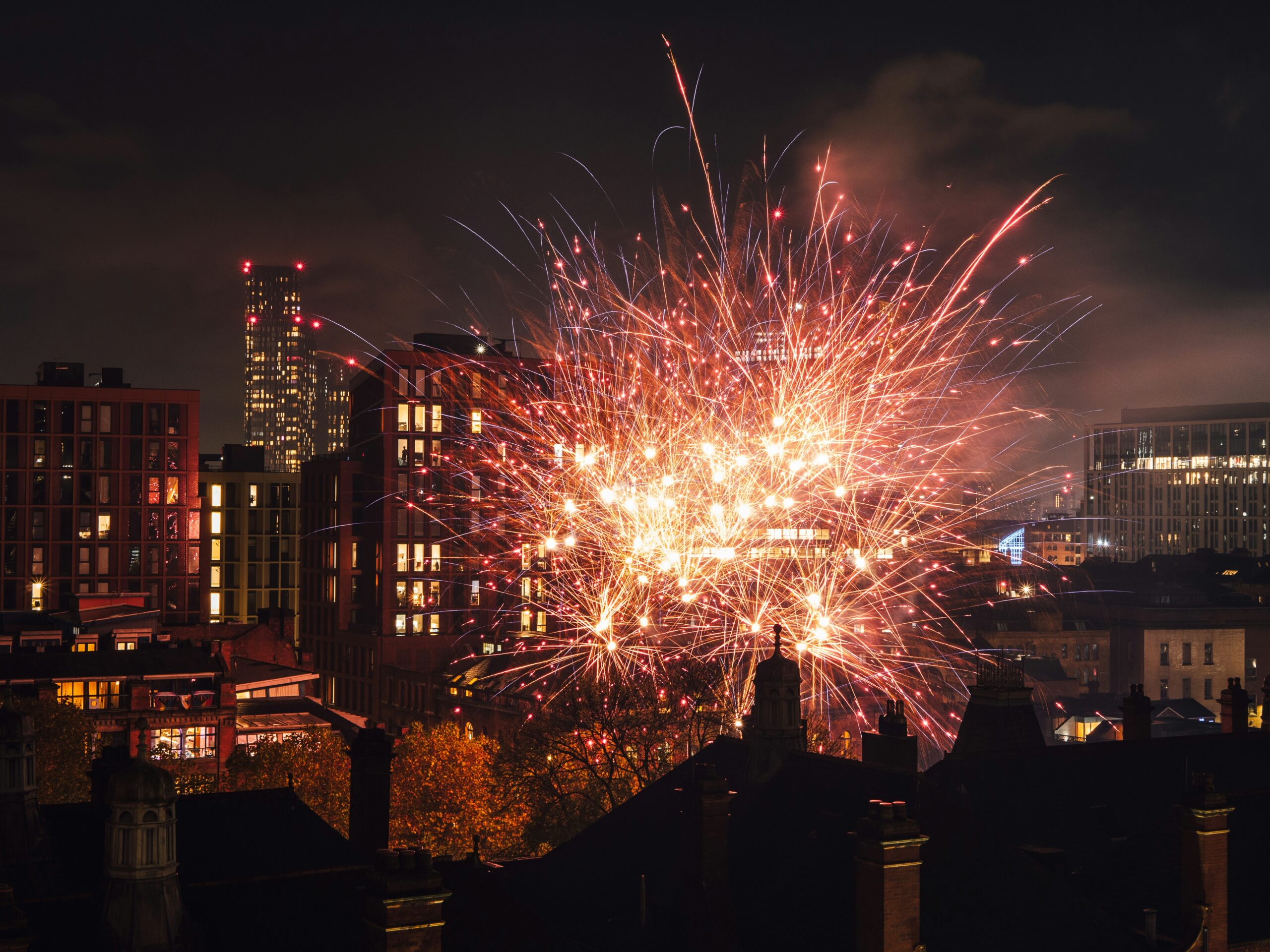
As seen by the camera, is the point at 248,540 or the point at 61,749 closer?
the point at 61,749

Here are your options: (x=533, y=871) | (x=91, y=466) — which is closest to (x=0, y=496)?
(x=91, y=466)

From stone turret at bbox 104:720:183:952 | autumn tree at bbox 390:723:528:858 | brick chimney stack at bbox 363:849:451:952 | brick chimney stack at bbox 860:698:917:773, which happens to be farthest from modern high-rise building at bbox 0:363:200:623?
brick chimney stack at bbox 363:849:451:952

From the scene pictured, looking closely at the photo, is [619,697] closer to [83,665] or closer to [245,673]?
[83,665]

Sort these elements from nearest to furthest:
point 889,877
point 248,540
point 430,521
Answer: point 889,877, point 430,521, point 248,540

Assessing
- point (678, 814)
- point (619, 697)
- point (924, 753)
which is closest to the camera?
point (678, 814)

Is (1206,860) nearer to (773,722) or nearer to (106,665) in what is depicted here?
(773,722)

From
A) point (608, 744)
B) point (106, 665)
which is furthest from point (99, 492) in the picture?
point (608, 744)
